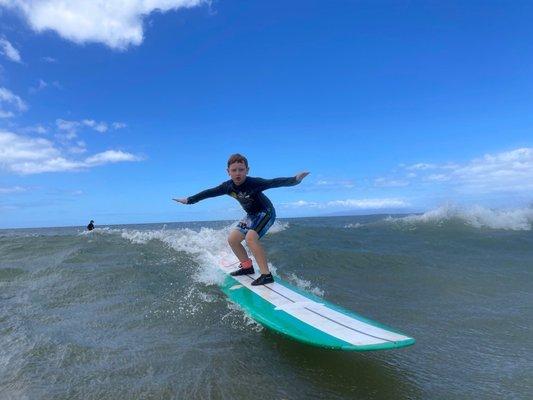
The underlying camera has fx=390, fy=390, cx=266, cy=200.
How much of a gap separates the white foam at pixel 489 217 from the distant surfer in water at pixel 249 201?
48.1ft

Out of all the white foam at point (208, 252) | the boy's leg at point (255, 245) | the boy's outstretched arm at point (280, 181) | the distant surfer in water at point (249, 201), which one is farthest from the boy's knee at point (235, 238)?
the white foam at point (208, 252)

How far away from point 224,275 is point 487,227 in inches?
578

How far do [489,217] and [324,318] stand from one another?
58.1ft

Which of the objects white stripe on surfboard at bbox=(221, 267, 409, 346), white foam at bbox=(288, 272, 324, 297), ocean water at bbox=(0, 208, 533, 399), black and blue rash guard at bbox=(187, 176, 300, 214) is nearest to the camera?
ocean water at bbox=(0, 208, 533, 399)

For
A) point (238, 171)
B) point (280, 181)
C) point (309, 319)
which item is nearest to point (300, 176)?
point (280, 181)

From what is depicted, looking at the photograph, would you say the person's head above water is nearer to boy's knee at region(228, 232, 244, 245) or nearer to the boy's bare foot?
boy's knee at region(228, 232, 244, 245)

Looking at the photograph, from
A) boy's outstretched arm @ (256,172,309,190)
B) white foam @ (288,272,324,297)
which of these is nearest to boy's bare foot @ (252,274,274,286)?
white foam @ (288,272,324,297)

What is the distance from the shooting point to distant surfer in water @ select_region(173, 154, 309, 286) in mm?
5934

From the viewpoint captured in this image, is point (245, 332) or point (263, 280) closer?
point (245, 332)

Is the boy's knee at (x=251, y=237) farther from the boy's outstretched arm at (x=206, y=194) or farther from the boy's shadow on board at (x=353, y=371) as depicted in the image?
the boy's shadow on board at (x=353, y=371)

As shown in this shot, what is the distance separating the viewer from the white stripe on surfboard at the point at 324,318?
3506 mm

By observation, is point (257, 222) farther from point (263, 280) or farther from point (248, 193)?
point (263, 280)

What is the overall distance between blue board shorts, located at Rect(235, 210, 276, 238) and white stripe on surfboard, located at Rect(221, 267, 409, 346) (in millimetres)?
875

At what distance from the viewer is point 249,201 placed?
6.32m
